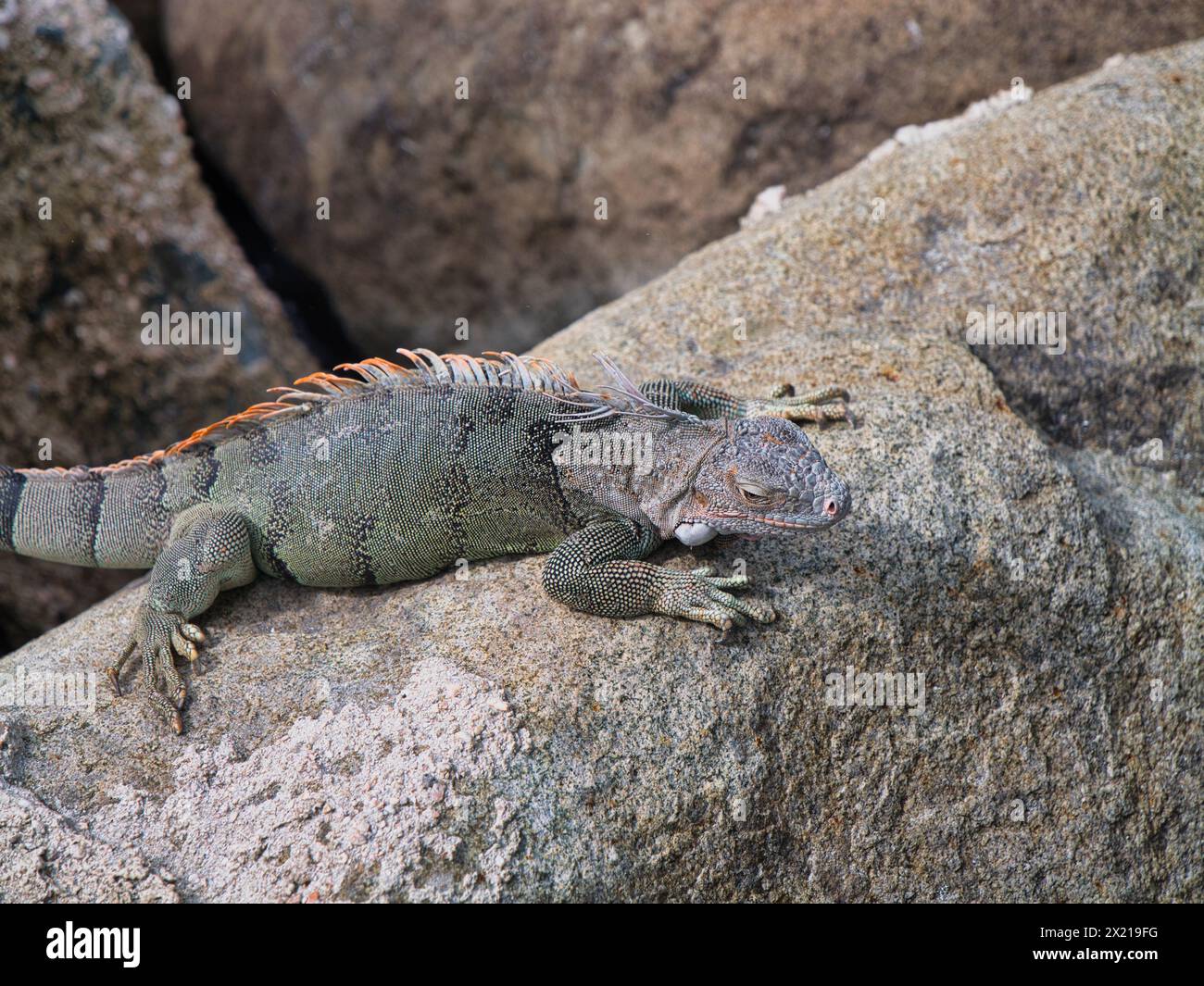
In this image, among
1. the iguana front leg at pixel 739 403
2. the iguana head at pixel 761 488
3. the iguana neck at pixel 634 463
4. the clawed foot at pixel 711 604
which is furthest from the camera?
the iguana front leg at pixel 739 403

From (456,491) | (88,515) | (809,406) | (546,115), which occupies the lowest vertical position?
(88,515)

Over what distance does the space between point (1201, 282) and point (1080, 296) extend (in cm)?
79

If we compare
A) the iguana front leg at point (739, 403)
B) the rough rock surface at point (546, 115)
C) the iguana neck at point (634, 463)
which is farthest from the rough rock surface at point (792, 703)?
the rough rock surface at point (546, 115)

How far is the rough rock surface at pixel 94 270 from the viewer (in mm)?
8867

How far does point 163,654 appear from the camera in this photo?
522cm

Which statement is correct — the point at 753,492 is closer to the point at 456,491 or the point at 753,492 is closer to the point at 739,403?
the point at 739,403

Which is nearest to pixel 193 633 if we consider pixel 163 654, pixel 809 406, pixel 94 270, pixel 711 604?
pixel 163 654

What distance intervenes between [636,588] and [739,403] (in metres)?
1.37

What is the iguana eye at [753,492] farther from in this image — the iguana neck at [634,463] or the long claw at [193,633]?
the long claw at [193,633]

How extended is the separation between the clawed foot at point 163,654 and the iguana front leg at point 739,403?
8.40ft

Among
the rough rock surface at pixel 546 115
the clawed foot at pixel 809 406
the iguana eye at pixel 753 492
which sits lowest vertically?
the iguana eye at pixel 753 492

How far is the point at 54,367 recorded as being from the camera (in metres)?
9.09
